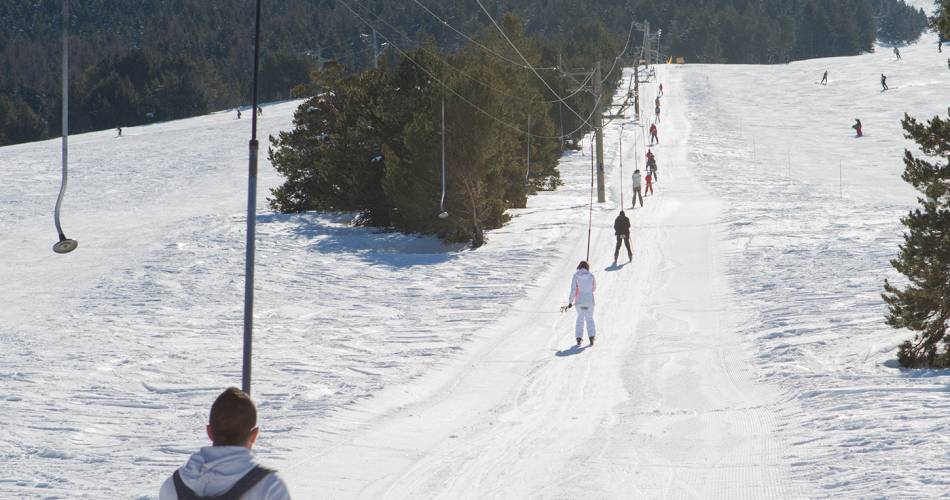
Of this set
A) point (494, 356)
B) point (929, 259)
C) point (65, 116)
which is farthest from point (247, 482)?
point (494, 356)

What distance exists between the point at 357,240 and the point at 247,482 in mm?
29471

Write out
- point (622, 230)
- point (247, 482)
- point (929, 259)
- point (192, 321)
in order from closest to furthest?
point (247, 482) < point (929, 259) < point (192, 321) < point (622, 230)

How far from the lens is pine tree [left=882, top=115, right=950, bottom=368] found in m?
12.5

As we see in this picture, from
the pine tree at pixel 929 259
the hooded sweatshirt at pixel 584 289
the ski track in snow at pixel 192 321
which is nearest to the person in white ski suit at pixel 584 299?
the hooded sweatshirt at pixel 584 289

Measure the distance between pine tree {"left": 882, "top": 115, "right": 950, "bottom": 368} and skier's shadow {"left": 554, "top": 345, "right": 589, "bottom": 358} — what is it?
16.6ft

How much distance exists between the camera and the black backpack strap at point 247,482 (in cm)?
377

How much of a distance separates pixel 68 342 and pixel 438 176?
13.9 meters

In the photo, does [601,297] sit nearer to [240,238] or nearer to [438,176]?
[438,176]

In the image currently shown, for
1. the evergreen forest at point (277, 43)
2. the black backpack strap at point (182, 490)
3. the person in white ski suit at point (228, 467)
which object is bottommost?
the black backpack strap at point (182, 490)

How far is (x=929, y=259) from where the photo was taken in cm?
1269

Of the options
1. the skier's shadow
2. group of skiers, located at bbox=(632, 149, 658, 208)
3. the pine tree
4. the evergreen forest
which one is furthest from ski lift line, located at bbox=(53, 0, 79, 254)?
the evergreen forest

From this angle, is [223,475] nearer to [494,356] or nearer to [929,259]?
[929,259]

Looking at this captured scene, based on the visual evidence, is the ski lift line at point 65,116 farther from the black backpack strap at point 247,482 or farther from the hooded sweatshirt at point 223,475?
the black backpack strap at point 247,482

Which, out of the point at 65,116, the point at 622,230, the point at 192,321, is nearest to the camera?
the point at 65,116
